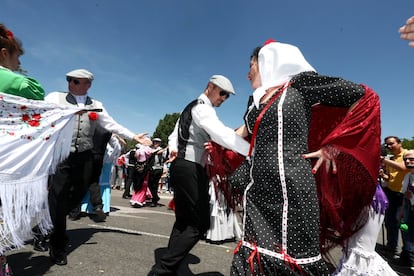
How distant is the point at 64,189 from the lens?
2.89 meters

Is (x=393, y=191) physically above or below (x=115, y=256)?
above

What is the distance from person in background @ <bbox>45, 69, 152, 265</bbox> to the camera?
2820 millimetres

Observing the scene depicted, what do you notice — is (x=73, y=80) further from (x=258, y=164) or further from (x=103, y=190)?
(x=103, y=190)

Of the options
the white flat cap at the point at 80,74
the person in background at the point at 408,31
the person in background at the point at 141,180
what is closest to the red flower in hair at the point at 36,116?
the white flat cap at the point at 80,74

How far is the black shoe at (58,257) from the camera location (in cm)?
269

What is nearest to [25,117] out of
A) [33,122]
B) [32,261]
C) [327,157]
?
[33,122]

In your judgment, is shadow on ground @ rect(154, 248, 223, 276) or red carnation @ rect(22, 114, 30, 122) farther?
shadow on ground @ rect(154, 248, 223, 276)

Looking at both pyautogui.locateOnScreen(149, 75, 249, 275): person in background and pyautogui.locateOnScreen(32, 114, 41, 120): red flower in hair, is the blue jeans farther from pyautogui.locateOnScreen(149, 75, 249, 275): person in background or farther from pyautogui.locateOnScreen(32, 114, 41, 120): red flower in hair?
pyautogui.locateOnScreen(32, 114, 41, 120): red flower in hair

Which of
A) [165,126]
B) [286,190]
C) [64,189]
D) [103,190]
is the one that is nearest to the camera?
[286,190]

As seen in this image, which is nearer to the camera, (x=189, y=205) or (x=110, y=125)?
(x=189, y=205)

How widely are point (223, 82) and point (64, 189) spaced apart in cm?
Answer: 201

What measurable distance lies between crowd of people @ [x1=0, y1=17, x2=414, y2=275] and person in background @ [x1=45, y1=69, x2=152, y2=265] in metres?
0.01

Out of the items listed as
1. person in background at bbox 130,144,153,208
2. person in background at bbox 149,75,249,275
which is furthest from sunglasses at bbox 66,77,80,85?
person in background at bbox 130,144,153,208

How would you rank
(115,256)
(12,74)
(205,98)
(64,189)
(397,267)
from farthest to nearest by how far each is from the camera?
(397,267), (115,256), (64,189), (205,98), (12,74)
